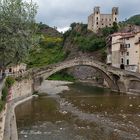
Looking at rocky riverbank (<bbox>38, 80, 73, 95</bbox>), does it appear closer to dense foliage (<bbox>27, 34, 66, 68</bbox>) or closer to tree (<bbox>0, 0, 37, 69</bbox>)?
tree (<bbox>0, 0, 37, 69</bbox>)

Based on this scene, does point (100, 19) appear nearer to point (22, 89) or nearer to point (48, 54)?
point (48, 54)

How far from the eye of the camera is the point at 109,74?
246 feet

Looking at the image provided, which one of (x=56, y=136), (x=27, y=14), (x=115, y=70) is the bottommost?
(x=56, y=136)

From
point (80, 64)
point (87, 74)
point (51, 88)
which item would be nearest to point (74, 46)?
point (87, 74)

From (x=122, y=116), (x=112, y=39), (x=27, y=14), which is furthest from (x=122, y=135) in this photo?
(x=112, y=39)

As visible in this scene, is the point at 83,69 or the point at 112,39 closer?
the point at 112,39

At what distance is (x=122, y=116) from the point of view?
42.0m

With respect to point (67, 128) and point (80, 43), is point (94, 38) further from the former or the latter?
point (67, 128)

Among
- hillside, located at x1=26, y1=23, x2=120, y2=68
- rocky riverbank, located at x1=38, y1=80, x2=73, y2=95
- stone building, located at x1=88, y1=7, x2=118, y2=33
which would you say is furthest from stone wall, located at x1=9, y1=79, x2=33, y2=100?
stone building, located at x1=88, y1=7, x2=118, y2=33

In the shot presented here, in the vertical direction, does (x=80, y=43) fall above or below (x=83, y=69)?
above

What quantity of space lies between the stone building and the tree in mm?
90985

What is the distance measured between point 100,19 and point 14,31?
322 feet

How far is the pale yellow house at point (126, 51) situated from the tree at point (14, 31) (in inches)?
1469

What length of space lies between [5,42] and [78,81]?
Result: 71.9 metres
